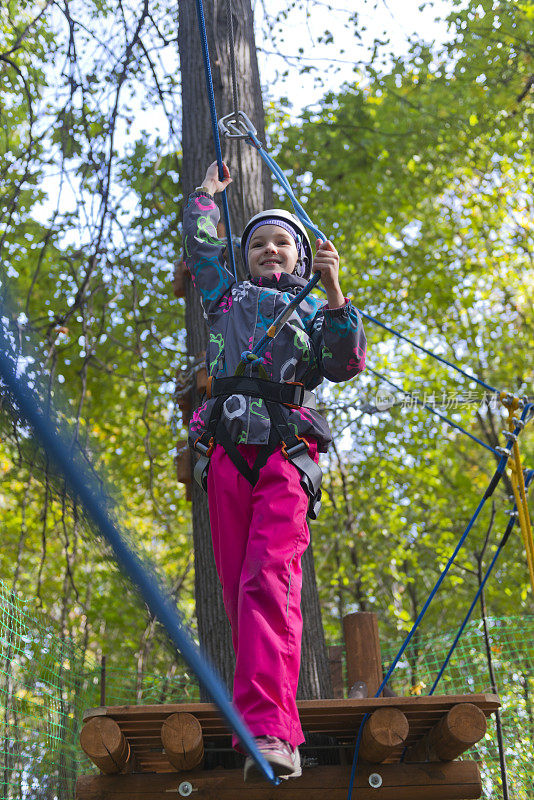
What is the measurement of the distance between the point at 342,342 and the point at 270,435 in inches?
12.2

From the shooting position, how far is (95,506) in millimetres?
998

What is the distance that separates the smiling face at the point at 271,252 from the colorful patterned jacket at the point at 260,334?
0.15ft

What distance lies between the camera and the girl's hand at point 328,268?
1996mm

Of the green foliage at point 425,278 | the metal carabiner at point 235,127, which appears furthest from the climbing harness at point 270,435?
the green foliage at point 425,278

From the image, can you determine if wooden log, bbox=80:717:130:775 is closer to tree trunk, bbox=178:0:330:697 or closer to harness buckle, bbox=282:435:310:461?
tree trunk, bbox=178:0:330:697

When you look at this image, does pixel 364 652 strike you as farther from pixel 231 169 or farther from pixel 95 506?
pixel 95 506

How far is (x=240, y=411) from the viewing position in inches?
83.7

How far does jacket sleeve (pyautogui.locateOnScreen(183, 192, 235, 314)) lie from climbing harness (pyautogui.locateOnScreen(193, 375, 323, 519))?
319 mm

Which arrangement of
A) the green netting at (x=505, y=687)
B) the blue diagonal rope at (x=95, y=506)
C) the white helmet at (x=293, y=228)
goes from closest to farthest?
1. the blue diagonal rope at (x=95, y=506)
2. the white helmet at (x=293, y=228)
3. the green netting at (x=505, y=687)

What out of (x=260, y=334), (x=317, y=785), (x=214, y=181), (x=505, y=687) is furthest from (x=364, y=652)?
(x=505, y=687)

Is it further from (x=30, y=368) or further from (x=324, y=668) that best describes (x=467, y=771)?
(x=30, y=368)

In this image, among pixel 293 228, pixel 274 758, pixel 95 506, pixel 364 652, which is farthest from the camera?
pixel 364 652

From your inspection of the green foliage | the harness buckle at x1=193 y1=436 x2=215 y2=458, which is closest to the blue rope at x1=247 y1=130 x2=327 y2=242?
the harness buckle at x1=193 y1=436 x2=215 y2=458

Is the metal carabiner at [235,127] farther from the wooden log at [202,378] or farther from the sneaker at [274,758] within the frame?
the sneaker at [274,758]
